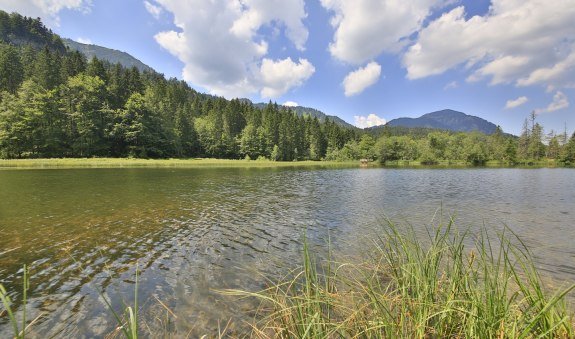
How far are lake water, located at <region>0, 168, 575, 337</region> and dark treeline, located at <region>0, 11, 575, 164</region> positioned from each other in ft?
185

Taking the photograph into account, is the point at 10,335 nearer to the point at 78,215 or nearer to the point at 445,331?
the point at 445,331

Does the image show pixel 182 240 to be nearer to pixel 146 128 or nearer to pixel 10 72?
pixel 146 128

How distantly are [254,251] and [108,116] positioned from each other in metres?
81.8

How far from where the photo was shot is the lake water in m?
7.13

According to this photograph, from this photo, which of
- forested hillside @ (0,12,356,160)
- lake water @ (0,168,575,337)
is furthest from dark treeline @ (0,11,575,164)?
lake water @ (0,168,575,337)

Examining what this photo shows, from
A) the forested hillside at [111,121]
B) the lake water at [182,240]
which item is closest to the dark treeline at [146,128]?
the forested hillside at [111,121]

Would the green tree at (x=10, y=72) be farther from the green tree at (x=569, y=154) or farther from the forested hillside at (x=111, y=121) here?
the green tree at (x=569, y=154)

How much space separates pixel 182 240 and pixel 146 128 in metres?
76.9

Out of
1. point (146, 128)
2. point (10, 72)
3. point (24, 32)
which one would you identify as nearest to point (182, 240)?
point (146, 128)

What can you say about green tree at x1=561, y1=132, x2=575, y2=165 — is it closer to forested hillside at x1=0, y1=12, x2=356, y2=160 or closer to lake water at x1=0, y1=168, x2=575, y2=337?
forested hillside at x1=0, y1=12, x2=356, y2=160

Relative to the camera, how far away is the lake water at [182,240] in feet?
23.4

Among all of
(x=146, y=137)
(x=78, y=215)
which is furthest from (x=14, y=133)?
(x=78, y=215)

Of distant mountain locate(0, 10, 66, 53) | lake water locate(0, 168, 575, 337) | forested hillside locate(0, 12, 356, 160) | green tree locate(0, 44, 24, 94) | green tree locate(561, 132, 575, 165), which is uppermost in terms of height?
distant mountain locate(0, 10, 66, 53)

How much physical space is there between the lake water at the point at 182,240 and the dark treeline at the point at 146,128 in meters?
56.4
